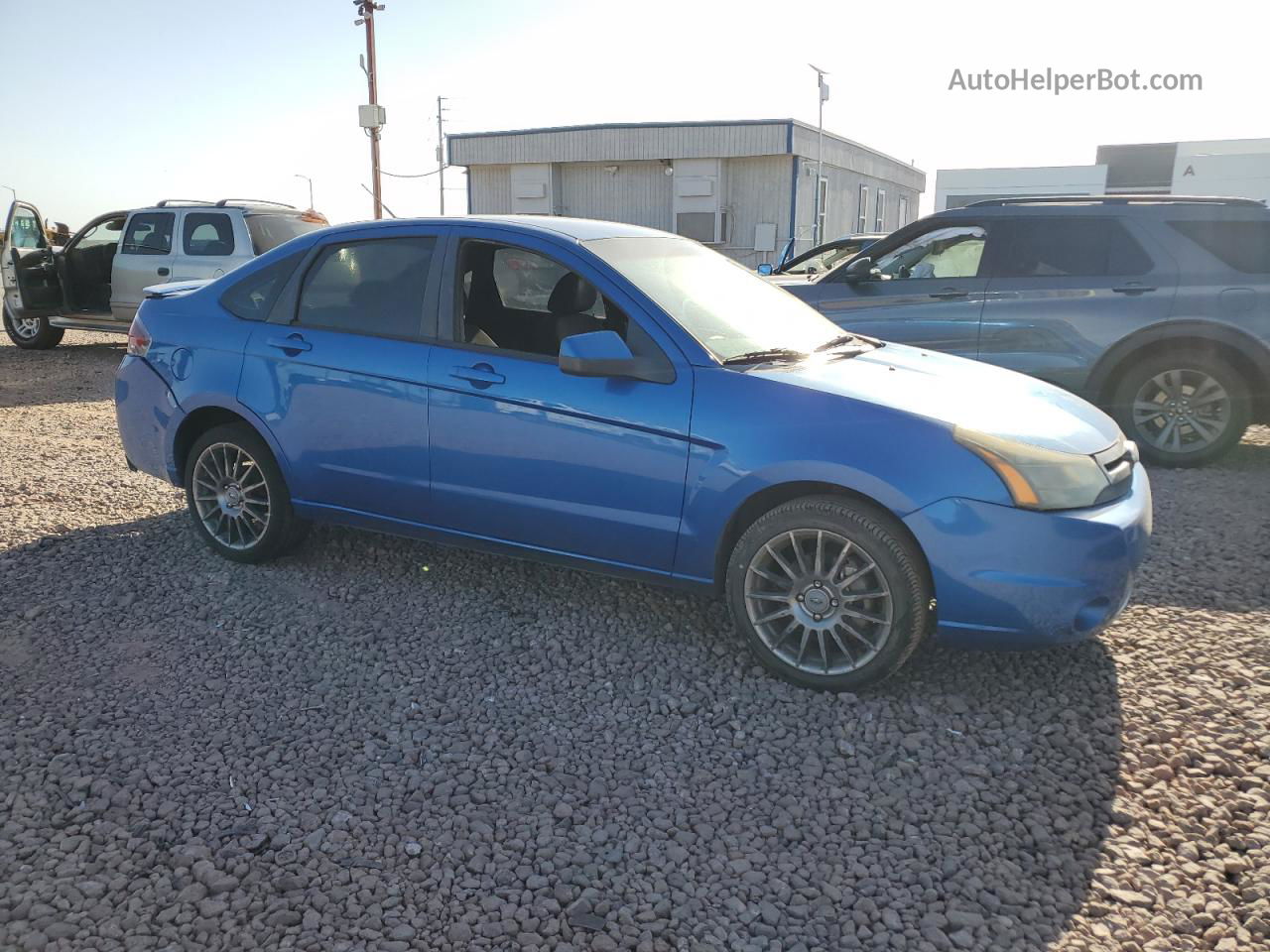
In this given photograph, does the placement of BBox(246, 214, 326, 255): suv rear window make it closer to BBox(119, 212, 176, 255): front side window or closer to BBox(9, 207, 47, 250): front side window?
BBox(119, 212, 176, 255): front side window

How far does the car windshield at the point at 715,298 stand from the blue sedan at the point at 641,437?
0.06 feet

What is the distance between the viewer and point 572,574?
16.5ft

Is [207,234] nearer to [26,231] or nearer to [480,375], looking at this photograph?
[26,231]

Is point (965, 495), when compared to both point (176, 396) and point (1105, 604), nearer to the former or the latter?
point (1105, 604)

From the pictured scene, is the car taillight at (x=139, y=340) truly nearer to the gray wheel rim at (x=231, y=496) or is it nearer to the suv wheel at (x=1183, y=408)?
the gray wheel rim at (x=231, y=496)

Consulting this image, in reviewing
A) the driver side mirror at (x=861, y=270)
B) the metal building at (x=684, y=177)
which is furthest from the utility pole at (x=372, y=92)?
the driver side mirror at (x=861, y=270)

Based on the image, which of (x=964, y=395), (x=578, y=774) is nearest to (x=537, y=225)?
(x=964, y=395)

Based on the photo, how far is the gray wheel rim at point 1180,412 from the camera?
718cm

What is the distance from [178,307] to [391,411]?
159 cm

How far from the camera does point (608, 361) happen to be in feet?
12.7

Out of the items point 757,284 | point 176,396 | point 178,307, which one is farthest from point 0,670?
point 757,284

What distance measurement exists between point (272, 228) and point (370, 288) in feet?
28.5

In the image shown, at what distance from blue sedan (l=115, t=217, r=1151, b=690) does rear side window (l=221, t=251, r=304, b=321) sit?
0.04ft

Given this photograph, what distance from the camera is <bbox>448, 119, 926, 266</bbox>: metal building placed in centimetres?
2697
